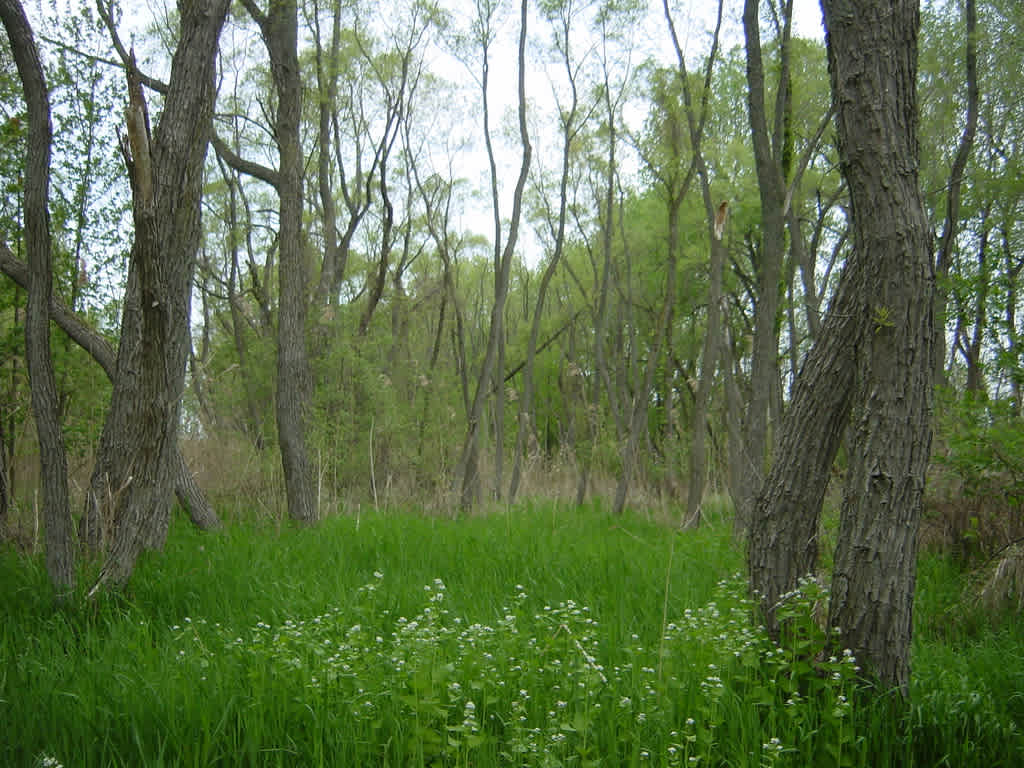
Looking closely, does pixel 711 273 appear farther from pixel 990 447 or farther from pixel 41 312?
pixel 41 312

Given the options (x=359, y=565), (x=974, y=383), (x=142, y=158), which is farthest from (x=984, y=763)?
(x=974, y=383)

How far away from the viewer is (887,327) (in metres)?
2.93

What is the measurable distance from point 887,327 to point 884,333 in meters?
0.03

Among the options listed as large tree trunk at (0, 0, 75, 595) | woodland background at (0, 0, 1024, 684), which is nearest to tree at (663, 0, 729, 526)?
woodland background at (0, 0, 1024, 684)

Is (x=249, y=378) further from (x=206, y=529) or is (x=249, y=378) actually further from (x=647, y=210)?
(x=647, y=210)

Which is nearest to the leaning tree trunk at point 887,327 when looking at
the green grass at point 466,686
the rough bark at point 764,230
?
the green grass at point 466,686

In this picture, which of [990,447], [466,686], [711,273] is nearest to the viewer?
[466,686]

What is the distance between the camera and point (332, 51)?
41.5ft

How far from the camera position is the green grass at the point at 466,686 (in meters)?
2.75

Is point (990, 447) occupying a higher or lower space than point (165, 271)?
lower

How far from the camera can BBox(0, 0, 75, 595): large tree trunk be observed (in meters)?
→ 4.52

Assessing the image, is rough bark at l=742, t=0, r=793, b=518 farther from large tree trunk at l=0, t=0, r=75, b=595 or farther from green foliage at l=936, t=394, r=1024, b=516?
large tree trunk at l=0, t=0, r=75, b=595

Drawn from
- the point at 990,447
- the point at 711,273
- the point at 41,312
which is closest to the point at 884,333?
the point at 990,447

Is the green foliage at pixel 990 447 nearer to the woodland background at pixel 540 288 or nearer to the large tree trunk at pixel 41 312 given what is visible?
the woodland background at pixel 540 288
